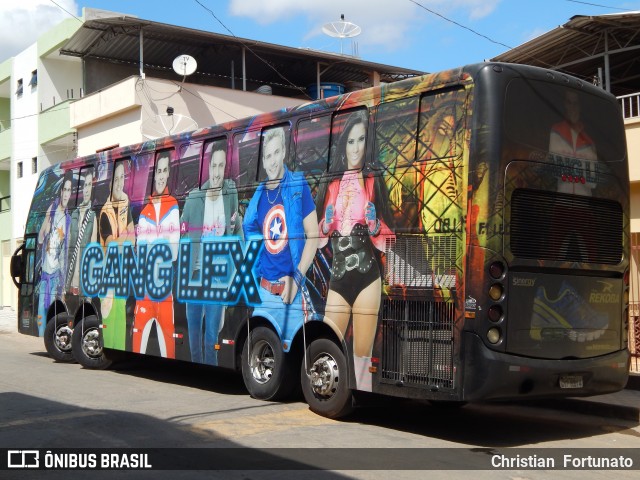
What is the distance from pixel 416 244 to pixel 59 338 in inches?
381

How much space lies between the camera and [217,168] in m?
12.5

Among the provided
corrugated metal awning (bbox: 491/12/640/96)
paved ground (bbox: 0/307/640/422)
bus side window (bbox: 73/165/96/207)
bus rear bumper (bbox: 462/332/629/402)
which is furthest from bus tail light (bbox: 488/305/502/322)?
corrugated metal awning (bbox: 491/12/640/96)

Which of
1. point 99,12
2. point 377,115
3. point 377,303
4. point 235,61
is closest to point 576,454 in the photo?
point 377,303

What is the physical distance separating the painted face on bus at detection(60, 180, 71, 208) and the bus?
4.19m

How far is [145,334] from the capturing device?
1388cm

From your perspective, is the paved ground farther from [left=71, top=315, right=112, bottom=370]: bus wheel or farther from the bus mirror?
the bus mirror

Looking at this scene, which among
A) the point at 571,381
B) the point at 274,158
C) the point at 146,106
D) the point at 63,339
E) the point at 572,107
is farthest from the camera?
the point at 146,106

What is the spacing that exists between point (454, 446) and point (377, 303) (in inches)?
70.0

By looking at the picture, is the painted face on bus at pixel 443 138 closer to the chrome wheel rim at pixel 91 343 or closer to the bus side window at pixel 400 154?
the bus side window at pixel 400 154

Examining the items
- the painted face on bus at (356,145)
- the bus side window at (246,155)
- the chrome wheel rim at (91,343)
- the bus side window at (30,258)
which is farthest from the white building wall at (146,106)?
the painted face on bus at (356,145)

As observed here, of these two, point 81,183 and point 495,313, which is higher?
point 81,183

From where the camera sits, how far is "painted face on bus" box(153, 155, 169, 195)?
13658 millimetres

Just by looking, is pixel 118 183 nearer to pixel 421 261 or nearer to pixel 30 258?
pixel 30 258

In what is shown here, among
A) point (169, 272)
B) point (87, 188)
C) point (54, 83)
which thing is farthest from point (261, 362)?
point (54, 83)
